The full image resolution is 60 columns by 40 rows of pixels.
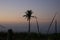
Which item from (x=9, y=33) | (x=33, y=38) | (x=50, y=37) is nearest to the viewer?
(x=9, y=33)

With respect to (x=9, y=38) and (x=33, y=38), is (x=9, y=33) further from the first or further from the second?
(x=33, y=38)

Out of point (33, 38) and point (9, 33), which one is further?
point (33, 38)

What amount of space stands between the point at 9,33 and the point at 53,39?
1029mm

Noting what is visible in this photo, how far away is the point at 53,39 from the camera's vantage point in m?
3.60

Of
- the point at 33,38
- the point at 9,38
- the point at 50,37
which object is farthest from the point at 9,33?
the point at 33,38

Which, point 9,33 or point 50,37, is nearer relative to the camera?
point 9,33

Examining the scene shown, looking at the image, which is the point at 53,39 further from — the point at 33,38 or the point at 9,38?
the point at 33,38

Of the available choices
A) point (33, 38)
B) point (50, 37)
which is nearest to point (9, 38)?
point (50, 37)

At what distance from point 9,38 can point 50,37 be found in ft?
3.13

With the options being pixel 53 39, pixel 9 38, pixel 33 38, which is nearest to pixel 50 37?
pixel 53 39

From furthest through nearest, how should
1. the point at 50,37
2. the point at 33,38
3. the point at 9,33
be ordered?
the point at 33,38 → the point at 50,37 → the point at 9,33

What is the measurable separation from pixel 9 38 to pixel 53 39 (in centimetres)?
102

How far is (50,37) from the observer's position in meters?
3.62

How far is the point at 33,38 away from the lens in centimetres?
511
